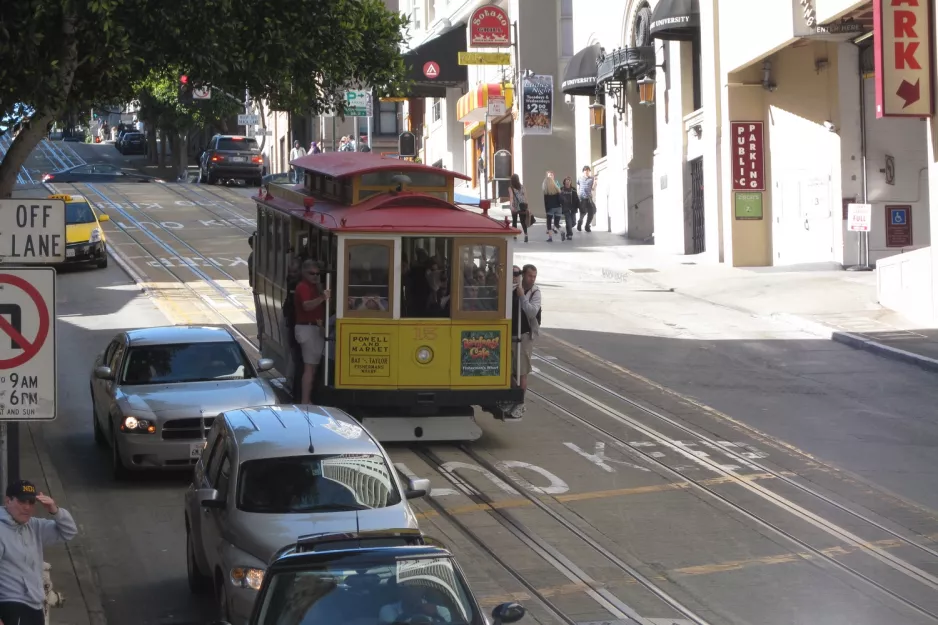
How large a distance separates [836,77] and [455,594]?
2440 centimetres

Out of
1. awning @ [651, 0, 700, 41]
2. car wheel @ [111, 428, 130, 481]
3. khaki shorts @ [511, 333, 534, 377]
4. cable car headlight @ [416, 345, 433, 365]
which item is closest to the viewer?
car wheel @ [111, 428, 130, 481]

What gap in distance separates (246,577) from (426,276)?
6740mm

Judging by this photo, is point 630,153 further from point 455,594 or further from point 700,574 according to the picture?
point 455,594

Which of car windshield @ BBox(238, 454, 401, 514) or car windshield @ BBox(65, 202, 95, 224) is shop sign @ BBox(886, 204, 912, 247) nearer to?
car windshield @ BBox(65, 202, 95, 224)

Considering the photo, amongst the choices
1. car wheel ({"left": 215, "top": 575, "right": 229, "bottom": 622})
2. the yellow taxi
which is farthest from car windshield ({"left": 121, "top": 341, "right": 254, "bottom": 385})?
the yellow taxi

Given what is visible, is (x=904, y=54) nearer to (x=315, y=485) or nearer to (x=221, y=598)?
(x=315, y=485)

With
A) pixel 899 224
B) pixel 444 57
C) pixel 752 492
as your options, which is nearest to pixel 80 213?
pixel 899 224

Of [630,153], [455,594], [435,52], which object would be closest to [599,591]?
[455,594]

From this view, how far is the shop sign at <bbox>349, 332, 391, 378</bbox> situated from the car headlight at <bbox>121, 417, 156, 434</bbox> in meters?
2.36

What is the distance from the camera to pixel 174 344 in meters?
15.6

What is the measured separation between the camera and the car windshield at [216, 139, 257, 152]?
2106 inches

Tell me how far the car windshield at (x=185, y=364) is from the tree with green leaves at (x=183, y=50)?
275cm

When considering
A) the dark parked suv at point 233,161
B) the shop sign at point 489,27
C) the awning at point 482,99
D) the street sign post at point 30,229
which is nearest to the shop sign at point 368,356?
the street sign post at point 30,229

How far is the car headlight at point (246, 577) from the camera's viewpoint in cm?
935
